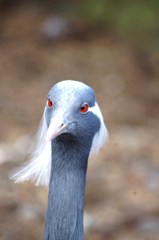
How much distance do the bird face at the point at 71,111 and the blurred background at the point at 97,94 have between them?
273 cm

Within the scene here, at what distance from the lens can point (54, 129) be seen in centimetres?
423

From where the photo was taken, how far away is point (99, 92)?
10.8 metres

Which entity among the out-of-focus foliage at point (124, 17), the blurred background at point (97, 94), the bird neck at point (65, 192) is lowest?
the bird neck at point (65, 192)

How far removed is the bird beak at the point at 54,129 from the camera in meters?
4.18

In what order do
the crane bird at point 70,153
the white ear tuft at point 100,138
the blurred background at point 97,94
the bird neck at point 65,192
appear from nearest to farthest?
the crane bird at point 70,153 < the bird neck at point 65,192 < the white ear tuft at point 100,138 < the blurred background at point 97,94

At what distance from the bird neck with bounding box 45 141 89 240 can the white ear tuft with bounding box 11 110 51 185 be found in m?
0.20

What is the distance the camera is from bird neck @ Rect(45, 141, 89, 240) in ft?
15.1

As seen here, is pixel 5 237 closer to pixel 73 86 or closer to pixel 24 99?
pixel 73 86

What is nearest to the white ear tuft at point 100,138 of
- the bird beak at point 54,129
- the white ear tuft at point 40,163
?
the white ear tuft at point 40,163

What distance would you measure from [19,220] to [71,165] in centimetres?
287

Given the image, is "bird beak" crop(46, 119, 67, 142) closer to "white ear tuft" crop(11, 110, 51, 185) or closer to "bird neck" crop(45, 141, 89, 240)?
"bird neck" crop(45, 141, 89, 240)

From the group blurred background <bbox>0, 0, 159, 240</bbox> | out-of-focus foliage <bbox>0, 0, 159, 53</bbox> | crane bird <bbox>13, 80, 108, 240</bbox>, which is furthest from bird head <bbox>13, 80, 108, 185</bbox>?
out-of-focus foliage <bbox>0, 0, 159, 53</bbox>

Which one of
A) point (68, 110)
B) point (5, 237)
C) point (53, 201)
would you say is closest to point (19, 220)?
point (5, 237)

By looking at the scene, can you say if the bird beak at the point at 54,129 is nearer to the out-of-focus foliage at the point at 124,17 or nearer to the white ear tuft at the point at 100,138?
the white ear tuft at the point at 100,138
